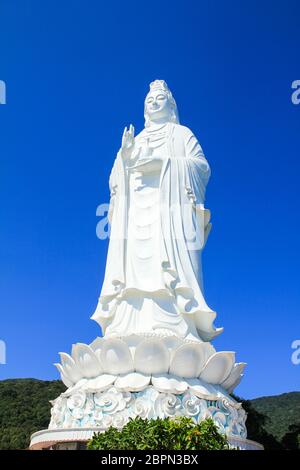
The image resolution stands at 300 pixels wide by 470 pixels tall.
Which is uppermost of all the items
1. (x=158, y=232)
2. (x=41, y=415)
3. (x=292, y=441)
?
(x=158, y=232)

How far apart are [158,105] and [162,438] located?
23.9 feet

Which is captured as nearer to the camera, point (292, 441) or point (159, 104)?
point (159, 104)

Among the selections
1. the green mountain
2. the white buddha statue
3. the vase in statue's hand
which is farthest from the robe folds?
the green mountain

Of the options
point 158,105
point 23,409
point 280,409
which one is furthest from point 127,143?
point 280,409

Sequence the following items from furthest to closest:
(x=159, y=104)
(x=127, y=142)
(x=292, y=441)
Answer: (x=292, y=441)
(x=159, y=104)
(x=127, y=142)

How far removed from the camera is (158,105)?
11281 mm

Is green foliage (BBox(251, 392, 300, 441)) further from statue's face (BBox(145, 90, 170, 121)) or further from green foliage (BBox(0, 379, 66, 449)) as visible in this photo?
statue's face (BBox(145, 90, 170, 121))

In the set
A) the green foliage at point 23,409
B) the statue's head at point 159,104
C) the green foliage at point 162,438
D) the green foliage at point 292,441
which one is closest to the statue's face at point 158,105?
the statue's head at point 159,104

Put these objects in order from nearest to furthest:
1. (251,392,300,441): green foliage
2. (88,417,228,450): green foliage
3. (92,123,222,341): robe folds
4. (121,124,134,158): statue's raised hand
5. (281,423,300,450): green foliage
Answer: (88,417,228,450): green foliage < (92,123,222,341): robe folds < (121,124,134,158): statue's raised hand < (281,423,300,450): green foliage < (251,392,300,441): green foliage

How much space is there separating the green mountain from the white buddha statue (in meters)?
6.19

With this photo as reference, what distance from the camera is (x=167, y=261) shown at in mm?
9625

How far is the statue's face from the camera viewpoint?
1128 cm

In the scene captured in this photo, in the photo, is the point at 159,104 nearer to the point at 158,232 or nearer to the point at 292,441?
the point at 158,232
